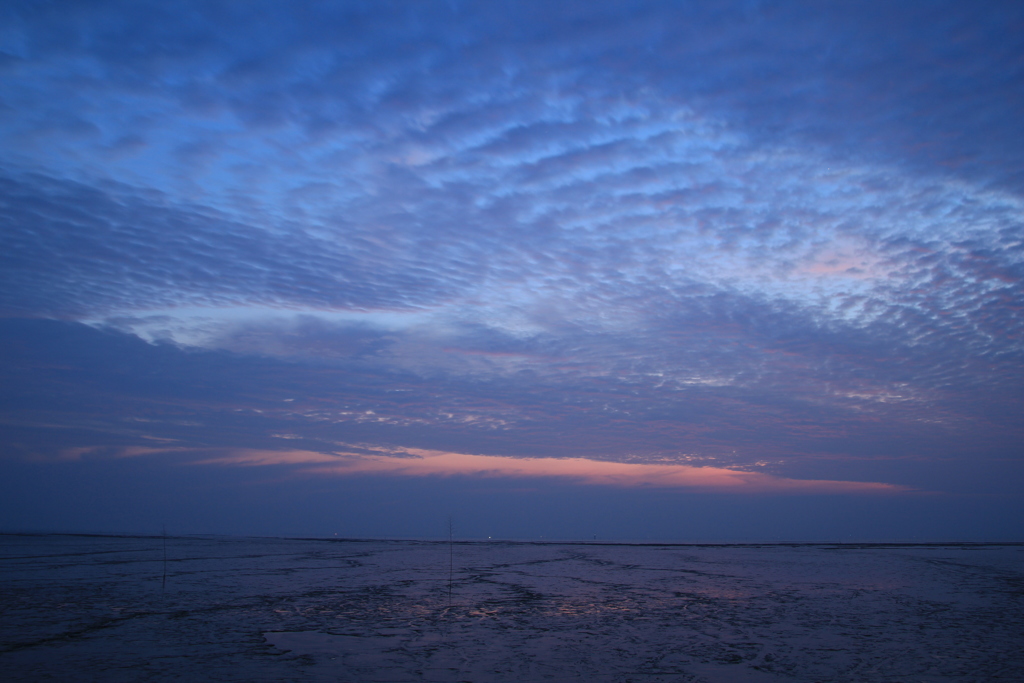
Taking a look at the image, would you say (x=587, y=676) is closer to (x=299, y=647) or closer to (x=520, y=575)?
(x=299, y=647)

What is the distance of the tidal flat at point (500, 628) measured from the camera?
41.4 ft

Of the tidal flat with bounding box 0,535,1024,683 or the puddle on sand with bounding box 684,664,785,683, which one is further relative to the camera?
the tidal flat with bounding box 0,535,1024,683

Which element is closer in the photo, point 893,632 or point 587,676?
point 587,676

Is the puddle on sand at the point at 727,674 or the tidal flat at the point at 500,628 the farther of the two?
the tidal flat at the point at 500,628

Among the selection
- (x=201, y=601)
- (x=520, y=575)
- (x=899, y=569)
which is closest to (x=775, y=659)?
(x=201, y=601)

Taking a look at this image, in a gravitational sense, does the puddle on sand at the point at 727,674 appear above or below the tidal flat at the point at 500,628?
above

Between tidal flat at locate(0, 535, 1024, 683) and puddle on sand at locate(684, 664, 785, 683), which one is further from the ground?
puddle on sand at locate(684, 664, 785, 683)

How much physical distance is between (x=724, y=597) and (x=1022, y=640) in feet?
32.7

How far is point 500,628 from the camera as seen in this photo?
17266 mm

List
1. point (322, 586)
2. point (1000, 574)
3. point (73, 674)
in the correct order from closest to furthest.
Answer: point (73, 674) < point (322, 586) < point (1000, 574)

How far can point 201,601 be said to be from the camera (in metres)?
22.2

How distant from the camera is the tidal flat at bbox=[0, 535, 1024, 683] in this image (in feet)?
41.4

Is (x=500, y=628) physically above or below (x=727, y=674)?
below

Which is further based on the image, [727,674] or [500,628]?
[500,628]
